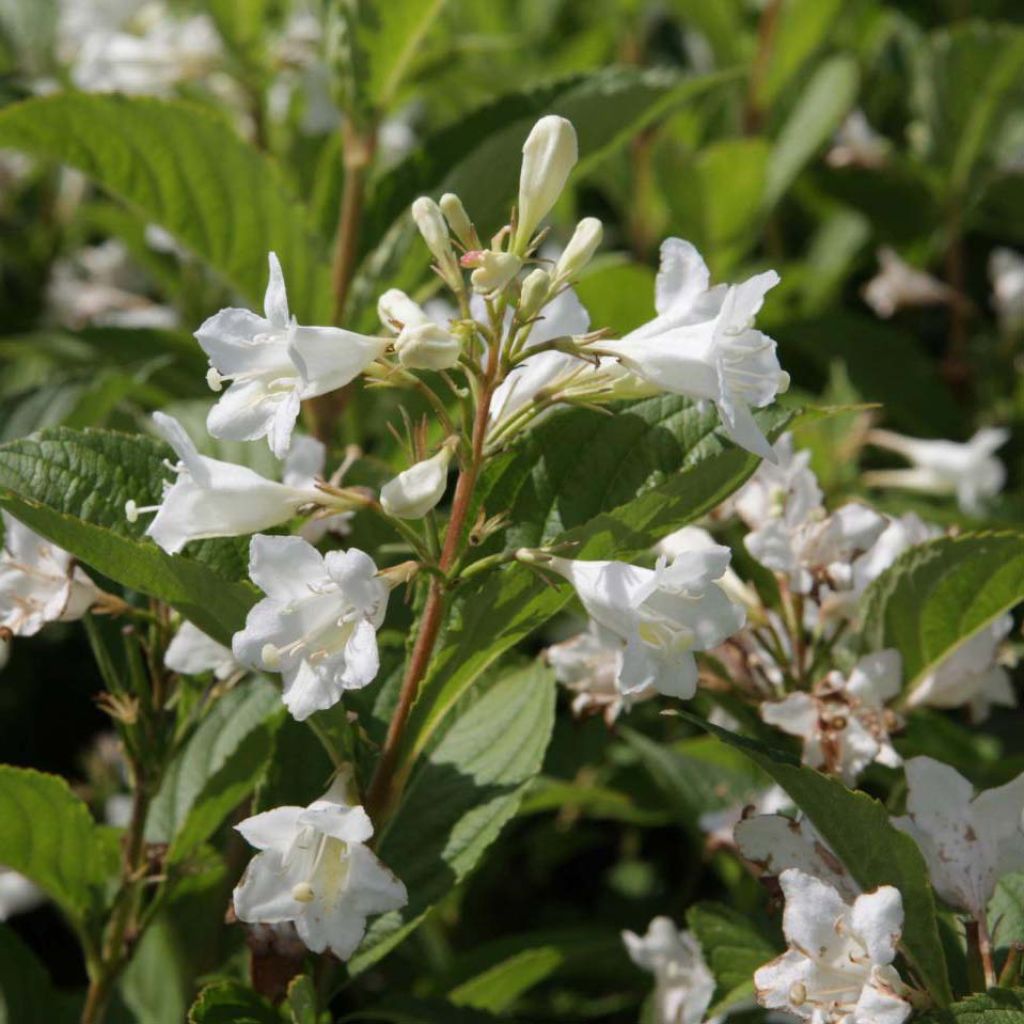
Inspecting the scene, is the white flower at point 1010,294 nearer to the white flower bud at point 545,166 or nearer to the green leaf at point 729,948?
the green leaf at point 729,948

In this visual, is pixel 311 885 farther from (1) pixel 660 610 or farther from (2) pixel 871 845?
(2) pixel 871 845

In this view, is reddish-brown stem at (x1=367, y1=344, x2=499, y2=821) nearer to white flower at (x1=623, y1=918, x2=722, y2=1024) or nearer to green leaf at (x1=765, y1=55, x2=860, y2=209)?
white flower at (x1=623, y1=918, x2=722, y2=1024)

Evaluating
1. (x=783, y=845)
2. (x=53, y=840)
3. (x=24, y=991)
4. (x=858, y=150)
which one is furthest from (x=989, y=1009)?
(x=858, y=150)

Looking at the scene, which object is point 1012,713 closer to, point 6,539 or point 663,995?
point 663,995

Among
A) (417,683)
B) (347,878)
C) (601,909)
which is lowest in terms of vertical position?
(601,909)

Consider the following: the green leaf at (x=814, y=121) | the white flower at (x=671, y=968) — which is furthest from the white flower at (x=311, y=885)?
the green leaf at (x=814, y=121)

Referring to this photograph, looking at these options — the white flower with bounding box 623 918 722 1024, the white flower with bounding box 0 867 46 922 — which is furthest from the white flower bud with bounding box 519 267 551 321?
the white flower with bounding box 0 867 46 922

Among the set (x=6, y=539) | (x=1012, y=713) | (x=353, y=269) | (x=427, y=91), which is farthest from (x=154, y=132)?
(x=1012, y=713)
